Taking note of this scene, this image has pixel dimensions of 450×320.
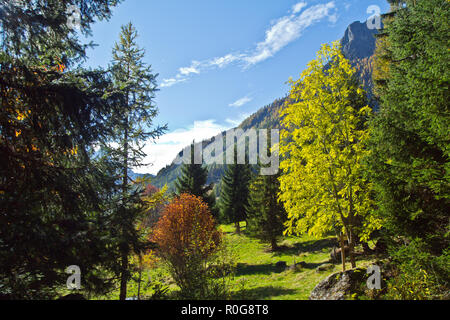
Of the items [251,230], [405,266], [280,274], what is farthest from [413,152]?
[251,230]

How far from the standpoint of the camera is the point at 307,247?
23.4m

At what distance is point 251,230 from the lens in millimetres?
26438

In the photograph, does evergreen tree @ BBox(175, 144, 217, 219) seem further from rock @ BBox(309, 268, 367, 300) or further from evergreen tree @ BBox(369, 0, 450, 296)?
evergreen tree @ BBox(369, 0, 450, 296)

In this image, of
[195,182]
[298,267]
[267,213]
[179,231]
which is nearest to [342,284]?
[179,231]

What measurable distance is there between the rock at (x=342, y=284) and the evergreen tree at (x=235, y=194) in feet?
87.1

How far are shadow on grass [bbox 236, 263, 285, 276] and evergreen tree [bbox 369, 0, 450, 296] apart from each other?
13537 millimetres

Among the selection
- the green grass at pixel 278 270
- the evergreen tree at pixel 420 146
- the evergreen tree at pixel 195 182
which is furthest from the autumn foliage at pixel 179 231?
the evergreen tree at pixel 195 182

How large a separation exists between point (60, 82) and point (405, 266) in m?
10.5

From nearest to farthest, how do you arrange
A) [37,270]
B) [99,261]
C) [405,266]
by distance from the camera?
[37,270] → [99,261] → [405,266]

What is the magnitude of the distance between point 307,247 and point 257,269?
6387 millimetres

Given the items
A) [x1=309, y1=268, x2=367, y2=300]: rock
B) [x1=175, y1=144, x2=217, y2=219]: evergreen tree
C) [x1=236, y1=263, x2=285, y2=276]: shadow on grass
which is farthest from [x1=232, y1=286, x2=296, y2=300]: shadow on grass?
[x1=175, y1=144, x2=217, y2=219]: evergreen tree

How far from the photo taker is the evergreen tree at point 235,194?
114 feet

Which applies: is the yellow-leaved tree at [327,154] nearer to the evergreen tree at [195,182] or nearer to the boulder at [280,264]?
the boulder at [280,264]

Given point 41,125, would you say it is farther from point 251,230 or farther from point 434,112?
point 251,230
